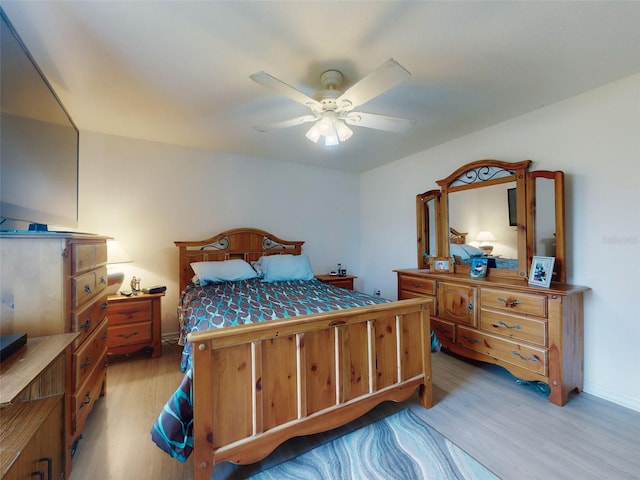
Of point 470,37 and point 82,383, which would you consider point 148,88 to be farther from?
point 470,37

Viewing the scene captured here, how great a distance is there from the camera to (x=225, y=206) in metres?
3.58

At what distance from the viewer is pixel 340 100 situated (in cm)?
174

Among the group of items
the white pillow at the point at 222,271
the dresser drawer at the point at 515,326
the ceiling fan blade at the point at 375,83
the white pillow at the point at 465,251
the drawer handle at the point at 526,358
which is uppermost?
the ceiling fan blade at the point at 375,83

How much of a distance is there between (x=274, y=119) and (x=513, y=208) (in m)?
2.36

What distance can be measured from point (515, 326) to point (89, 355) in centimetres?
300

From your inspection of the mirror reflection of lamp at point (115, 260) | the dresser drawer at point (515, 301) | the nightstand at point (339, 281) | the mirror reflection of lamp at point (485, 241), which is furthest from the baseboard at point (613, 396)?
the mirror reflection of lamp at point (115, 260)

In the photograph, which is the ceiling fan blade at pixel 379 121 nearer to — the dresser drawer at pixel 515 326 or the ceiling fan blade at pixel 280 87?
the ceiling fan blade at pixel 280 87

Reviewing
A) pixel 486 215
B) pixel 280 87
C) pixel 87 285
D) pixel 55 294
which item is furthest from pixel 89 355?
pixel 486 215

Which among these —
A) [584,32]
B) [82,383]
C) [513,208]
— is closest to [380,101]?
[584,32]

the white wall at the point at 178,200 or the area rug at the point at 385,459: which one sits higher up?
the white wall at the point at 178,200

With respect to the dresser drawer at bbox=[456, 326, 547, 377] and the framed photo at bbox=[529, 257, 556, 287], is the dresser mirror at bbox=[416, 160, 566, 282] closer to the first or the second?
the framed photo at bbox=[529, 257, 556, 287]

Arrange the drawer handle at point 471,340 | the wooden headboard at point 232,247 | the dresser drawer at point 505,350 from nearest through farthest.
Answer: the dresser drawer at point 505,350 → the drawer handle at point 471,340 → the wooden headboard at point 232,247

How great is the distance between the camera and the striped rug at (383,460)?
1.39 m

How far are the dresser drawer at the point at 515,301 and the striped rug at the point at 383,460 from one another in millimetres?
1177
